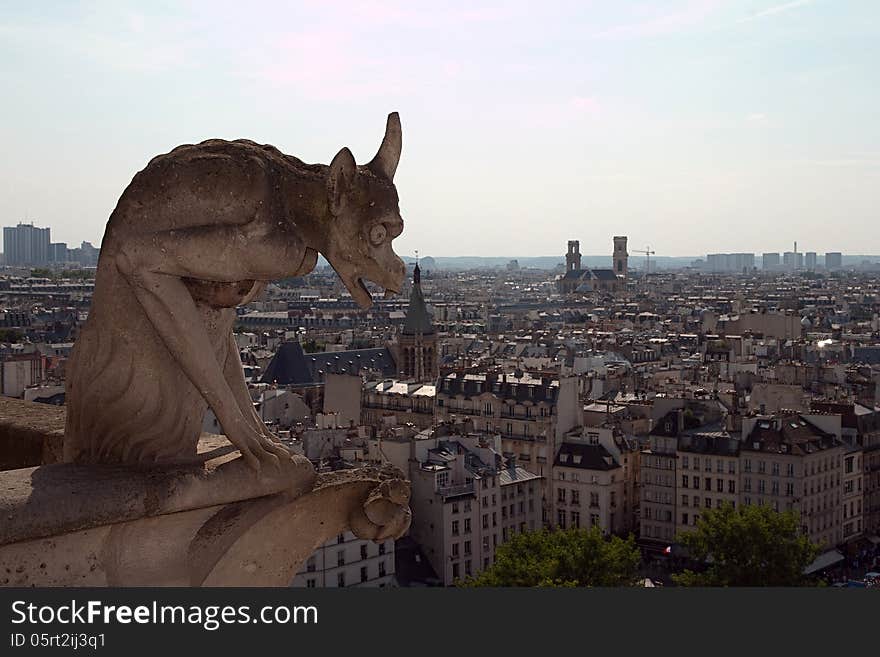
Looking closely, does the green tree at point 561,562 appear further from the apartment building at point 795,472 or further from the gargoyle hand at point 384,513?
the gargoyle hand at point 384,513

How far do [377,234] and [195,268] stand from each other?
63 centimetres

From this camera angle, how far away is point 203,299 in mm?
4523

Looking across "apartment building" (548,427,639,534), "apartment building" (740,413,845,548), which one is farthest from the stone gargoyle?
"apartment building" (548,427,639,534)

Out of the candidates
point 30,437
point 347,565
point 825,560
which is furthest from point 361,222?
point 825,560

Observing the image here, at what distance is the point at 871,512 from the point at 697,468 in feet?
22.2

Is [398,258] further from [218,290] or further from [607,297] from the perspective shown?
[607,297]

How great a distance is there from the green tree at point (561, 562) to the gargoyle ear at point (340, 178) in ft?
63.3

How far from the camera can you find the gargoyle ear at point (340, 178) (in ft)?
14.6

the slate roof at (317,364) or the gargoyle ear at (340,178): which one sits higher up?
the gargoyle ear at (340,178)

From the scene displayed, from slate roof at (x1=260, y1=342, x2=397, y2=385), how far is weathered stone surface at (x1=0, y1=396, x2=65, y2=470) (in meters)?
54.6

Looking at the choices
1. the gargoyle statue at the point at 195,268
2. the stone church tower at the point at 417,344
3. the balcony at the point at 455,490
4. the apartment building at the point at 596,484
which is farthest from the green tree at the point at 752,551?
the stone church tower at the point at 417,344

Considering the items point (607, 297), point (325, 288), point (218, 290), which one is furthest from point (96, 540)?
point (325, 288)

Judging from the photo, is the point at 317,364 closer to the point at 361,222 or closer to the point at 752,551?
the point at 752,551

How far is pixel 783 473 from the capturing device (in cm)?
3662
